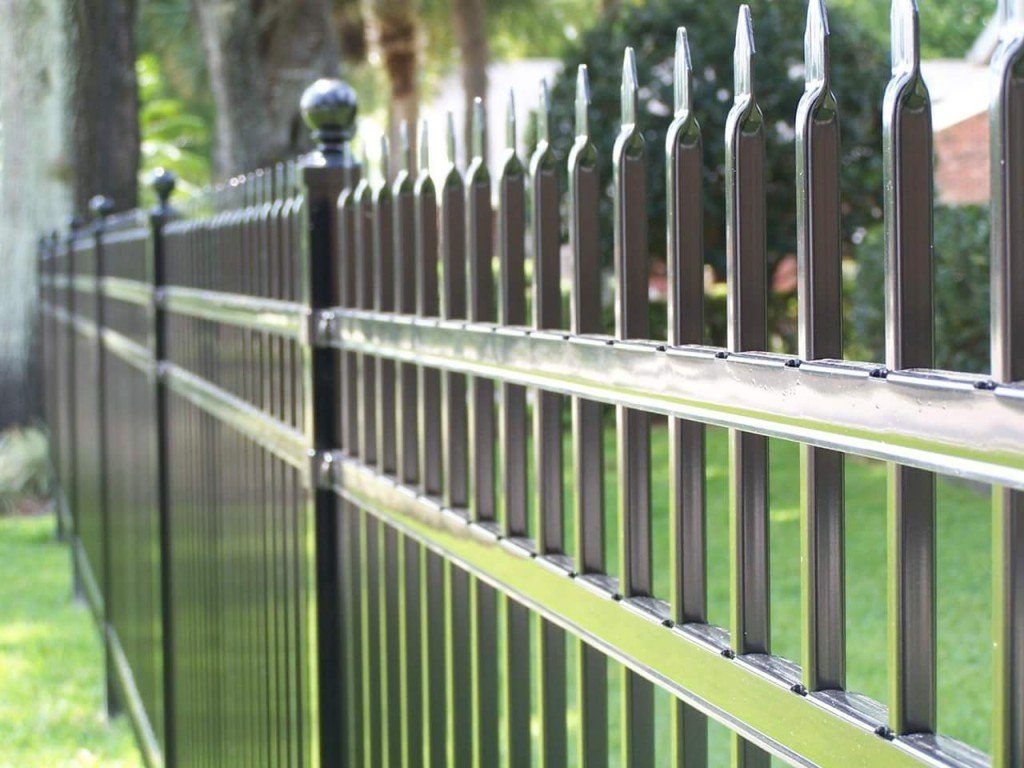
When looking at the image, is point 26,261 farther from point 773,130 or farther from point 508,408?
point 508,408

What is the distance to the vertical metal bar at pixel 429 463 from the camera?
225 cm

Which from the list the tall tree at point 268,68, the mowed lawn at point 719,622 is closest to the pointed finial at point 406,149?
the mowed lawn at point 719,622

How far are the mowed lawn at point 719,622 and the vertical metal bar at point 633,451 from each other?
3.59m

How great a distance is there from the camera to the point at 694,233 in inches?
58.7

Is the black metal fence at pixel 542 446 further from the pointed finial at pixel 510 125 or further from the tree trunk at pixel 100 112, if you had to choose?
the tree trunk at pixel 100 112

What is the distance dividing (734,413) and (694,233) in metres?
0.21

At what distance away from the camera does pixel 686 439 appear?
151 centimetres

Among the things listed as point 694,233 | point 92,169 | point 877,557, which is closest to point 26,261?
point 92,169

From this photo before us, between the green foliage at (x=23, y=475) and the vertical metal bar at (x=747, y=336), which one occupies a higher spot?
the vertical metal bar at (x=747, y=336)

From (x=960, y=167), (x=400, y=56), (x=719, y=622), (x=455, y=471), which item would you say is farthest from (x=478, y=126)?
(x=400, y=56)

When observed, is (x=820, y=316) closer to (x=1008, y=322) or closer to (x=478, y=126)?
(x=1008, y=322)

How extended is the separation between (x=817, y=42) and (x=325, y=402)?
1730 millimetres

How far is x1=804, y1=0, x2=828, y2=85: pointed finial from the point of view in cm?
123

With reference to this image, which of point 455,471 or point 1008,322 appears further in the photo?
point 455,471
